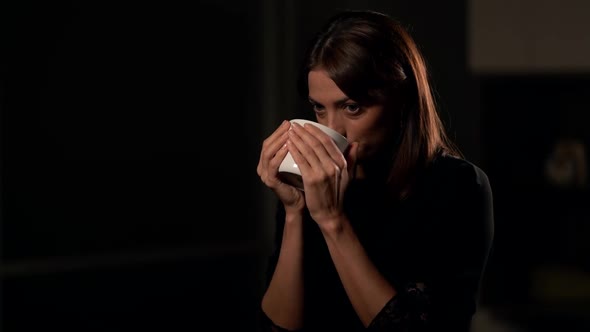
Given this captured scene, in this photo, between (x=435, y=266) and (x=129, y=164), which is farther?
(x=129, y=164)

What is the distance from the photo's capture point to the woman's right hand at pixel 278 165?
0.94m

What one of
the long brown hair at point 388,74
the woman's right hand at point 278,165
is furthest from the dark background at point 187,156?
the woman's right hand at point 278,165

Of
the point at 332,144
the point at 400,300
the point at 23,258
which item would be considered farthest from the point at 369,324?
the point at 23,258

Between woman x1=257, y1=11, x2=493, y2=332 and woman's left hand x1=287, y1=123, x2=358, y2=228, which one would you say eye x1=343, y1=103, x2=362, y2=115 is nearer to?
woman x1=257, y1=11, x2=493, y2=332

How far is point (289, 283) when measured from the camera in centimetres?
103


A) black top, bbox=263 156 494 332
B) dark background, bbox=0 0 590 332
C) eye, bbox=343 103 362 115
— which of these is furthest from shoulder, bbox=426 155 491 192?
dark background, bbox=0 0 590 332

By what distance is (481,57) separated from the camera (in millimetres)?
2350

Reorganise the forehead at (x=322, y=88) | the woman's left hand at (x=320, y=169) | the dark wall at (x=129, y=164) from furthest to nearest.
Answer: the dark wall at (x=129, y=164) → the forehead at (x=322, y=88) → the woman's left hand at (x=320, y=169)

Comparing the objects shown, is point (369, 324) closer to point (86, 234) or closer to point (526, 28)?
point (86, 234)

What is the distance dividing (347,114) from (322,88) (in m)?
0.05

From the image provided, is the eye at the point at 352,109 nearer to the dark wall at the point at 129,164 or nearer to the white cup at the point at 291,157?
the white cup at the point at 291,157

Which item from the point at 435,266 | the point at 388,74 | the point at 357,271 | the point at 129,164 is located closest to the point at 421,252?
the point at 435,266

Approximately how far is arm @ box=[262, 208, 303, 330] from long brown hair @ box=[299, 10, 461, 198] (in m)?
0.18

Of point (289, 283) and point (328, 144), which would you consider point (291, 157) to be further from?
point (289, 283)
